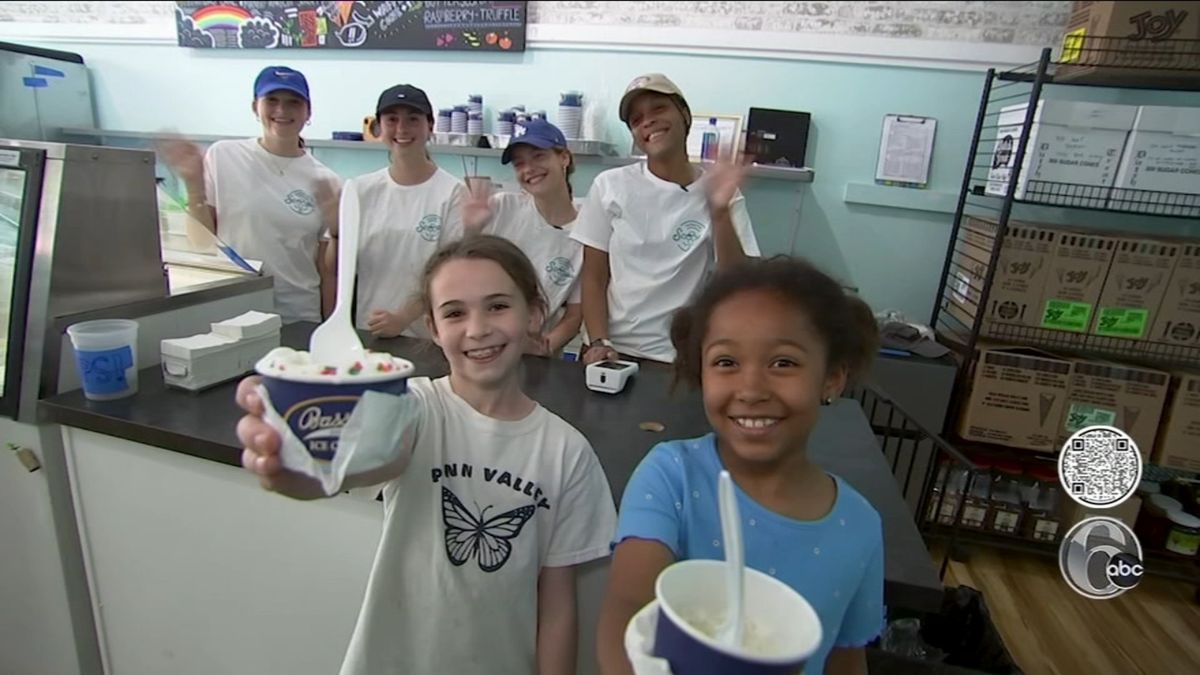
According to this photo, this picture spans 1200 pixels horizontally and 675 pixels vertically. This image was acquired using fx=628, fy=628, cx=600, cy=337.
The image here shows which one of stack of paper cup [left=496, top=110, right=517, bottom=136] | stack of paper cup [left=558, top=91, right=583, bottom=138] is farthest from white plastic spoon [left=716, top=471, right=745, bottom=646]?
stack of paper cup [left=496, top=110, right=517, bottom=136]

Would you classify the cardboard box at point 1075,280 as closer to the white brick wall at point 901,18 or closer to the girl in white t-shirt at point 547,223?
the white brick wall at point 901,18

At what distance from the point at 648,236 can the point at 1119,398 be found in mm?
1870

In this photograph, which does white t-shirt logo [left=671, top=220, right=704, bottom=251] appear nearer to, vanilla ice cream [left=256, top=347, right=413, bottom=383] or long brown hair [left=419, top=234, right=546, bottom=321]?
long brown hair [left=419, top=234, right=546, bottom=321]

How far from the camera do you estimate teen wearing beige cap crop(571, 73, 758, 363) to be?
5.09ft

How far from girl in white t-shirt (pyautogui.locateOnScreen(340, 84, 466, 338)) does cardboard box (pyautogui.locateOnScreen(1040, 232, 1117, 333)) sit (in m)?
2.02

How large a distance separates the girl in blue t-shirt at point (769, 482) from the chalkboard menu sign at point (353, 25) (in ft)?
7.67

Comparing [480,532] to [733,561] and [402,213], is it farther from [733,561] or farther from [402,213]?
[402,213]

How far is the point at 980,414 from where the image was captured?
2.32m

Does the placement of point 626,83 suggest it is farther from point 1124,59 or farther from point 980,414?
point 980,414

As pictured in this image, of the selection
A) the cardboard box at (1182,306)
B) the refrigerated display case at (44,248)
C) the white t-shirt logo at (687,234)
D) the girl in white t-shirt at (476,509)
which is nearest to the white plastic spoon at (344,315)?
the girl in white t-shirt at (476,509)

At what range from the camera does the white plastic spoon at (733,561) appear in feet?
1.49

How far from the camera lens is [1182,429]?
86.3 inches

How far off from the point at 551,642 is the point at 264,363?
1.84ft

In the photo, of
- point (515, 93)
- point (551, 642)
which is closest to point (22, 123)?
point (515, 93)
